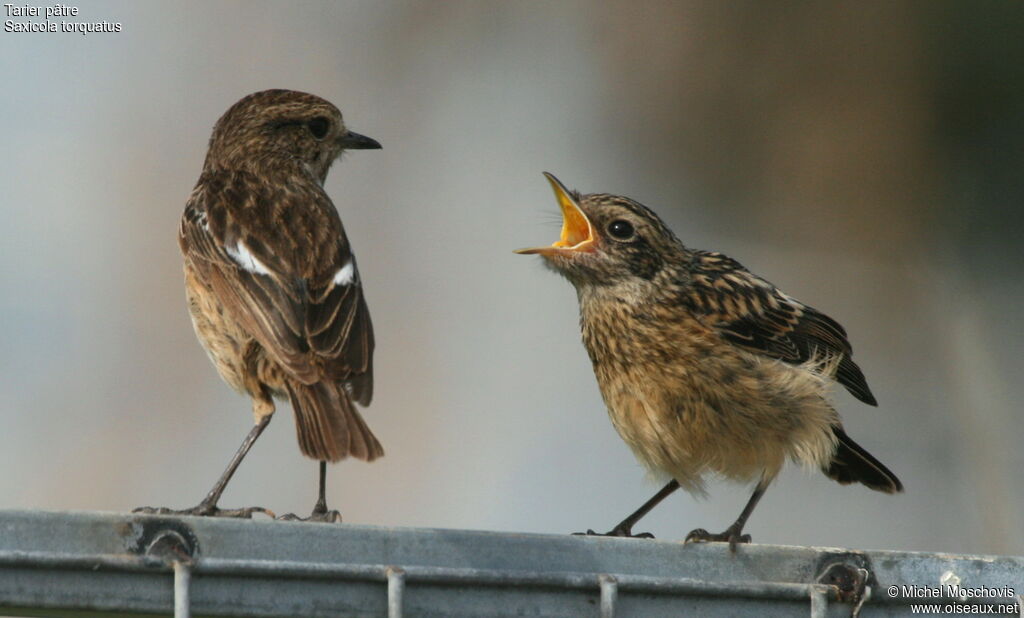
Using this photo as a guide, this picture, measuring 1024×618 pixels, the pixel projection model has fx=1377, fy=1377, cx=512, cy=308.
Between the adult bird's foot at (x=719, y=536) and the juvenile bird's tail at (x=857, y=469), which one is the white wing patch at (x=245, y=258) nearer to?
the adult bird's foot at (x=719, y=536)

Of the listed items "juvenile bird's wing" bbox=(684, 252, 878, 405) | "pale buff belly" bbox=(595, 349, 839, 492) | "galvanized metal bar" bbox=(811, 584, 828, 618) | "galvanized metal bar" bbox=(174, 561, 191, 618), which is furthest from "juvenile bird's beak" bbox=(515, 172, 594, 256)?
"galvanized metal bar" bbox=(174, 561, 191, 618)

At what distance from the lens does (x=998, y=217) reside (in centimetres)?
→ 746

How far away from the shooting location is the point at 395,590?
6.77ft

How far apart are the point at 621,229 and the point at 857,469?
1269 mm

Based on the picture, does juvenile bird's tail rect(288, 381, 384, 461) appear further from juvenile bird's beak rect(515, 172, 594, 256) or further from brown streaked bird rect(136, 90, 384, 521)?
juvenile bird's beak rect(515, 172, 594, 256)

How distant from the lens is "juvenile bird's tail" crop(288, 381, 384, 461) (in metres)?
3.82

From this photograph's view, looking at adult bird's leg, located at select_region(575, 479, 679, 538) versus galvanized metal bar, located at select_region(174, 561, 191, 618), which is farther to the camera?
adult bird's leg, located at select_region(575, 479, 679, 538)

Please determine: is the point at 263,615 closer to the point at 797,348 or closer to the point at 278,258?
the point at 278,258

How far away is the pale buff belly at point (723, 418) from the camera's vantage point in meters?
4.71

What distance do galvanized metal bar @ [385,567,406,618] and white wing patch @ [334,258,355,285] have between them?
2436 mm

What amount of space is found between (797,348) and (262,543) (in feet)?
11.1

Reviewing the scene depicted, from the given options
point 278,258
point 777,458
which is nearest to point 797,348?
point 777,458

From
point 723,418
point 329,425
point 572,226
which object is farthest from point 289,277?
point 723,418

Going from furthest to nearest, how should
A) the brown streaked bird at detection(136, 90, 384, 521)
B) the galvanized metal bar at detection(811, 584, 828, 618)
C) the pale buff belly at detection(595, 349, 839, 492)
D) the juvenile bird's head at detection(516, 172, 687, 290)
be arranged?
the juvenile bird's head at detection(516, 172, 687, 290), the pale buff belly at detection(595, 349, 839, 492), the brown streaked bird at detection(136, 90, 384, 521), the galvanized metal bar at detection(811, 584, 828, 618)
